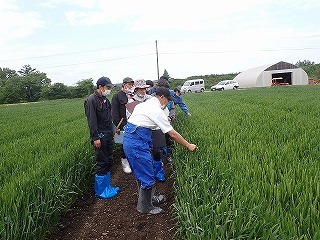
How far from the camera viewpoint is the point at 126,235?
3148 millimetres

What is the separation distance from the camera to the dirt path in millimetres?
3180

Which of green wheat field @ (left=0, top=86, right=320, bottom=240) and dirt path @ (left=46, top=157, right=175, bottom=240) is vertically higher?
green wheat field @ (left=0, top=86, right=320, bottom=240)

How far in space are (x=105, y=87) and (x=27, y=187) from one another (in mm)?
1790

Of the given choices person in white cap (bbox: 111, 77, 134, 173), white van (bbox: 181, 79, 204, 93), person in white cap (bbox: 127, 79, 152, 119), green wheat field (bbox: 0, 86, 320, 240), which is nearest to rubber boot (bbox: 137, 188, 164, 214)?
green wheat field (bbox: 0, 86, 320, 240)

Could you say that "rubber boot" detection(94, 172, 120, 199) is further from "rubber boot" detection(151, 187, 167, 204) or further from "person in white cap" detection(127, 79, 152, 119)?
"person in white cap" detection(127, 79, 152, 119)

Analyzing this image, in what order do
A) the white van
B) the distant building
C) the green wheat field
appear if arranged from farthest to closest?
the distant building < the white van < the green wheat field

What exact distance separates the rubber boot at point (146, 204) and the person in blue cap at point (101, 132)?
823mm

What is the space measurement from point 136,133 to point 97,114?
1.02 m

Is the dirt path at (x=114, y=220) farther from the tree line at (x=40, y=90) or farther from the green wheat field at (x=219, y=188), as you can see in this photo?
the tree line at (x=40, y=90)

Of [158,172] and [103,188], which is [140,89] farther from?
[103,188]

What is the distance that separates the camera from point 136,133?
135 inches

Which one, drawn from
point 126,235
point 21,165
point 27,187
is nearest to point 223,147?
point 126,235

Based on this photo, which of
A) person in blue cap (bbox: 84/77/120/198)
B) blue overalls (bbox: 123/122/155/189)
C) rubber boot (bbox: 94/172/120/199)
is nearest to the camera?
blue overalls (bbox: 123/122/155/189)

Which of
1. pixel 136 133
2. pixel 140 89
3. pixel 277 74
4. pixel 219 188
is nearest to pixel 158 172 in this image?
pixel 140 89
